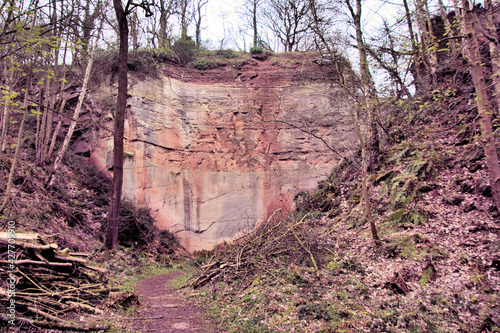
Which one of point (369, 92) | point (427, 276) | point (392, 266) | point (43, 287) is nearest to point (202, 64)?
point (369, 92)

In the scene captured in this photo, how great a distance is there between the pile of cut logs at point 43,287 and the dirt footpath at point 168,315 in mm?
711

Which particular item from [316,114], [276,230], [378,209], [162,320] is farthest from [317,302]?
[316,114]

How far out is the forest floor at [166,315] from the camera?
15.1 feet

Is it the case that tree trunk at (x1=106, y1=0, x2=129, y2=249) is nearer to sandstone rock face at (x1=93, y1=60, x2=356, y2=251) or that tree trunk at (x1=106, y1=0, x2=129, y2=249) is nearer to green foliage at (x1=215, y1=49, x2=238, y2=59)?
sandstone rock face at (x1=93, y1=60, x2=356, y2=251)

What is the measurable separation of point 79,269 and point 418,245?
19.5ft

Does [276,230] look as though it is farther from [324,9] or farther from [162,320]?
[324,9]

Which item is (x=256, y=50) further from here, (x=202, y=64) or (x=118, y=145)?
(x=118, y=145)

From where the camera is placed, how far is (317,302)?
185 inches

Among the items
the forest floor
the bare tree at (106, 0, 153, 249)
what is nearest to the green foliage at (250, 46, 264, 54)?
the bare tree at (106, 0, 153, 249)

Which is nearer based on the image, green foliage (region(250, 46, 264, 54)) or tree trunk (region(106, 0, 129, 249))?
tree trunk (region(106, 0, 129, 249))

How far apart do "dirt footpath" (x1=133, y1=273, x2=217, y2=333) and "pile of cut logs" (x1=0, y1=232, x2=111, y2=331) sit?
28.0 inches

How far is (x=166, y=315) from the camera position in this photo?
5.27 m

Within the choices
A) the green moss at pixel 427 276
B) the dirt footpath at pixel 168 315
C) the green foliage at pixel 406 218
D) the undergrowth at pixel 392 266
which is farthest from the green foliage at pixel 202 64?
the green moss at pixel 427 276

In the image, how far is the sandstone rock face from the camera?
47.8 ft
